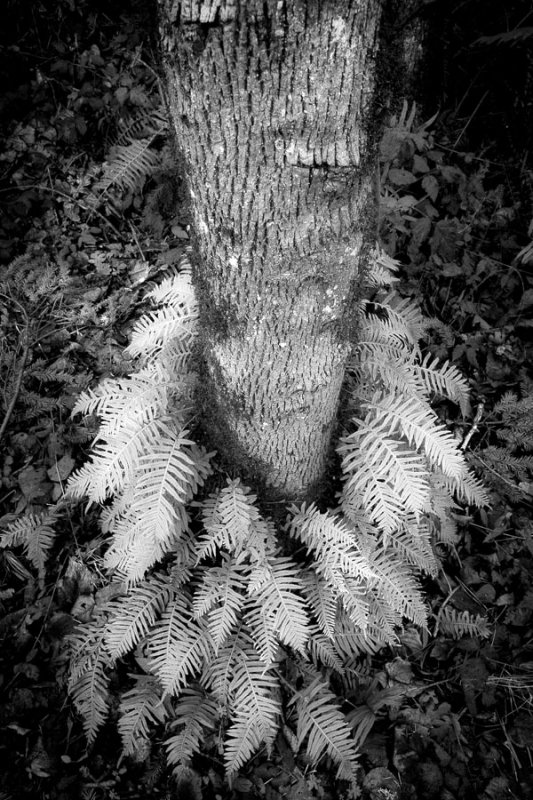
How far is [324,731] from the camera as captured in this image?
8.14 ft

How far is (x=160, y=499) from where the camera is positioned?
A: 6.65ft

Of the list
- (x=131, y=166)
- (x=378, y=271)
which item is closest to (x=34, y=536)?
(x=378, y=271)

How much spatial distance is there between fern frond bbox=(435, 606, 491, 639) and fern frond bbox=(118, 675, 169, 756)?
1.68 m

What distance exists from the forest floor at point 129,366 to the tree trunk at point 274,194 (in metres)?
1.66

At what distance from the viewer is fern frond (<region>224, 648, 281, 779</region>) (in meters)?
2.36

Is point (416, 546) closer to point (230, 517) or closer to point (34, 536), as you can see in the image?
point (230, 517)

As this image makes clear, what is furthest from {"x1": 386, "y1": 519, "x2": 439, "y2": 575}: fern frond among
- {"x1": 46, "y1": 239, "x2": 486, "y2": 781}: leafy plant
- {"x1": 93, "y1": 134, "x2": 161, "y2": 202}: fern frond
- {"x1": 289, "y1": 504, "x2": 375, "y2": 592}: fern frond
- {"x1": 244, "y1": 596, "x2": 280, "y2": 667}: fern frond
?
{"x1": 93, "y1": 134, "x2": 161, "y2": 202}: fern frond

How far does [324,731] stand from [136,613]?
3.73 feet

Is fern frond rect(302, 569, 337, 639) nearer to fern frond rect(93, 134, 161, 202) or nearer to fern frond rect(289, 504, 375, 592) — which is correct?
fern frond rect(289, 504, 375, 592)

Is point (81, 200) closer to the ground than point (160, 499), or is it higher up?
higher up

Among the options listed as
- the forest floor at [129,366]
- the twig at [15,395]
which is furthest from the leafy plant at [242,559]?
the twig at [15,395]

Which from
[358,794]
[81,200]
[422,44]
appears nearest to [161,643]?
[358,794]

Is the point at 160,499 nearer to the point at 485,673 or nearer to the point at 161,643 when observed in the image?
the point at 161,643

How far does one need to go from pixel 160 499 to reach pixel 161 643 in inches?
35.7
